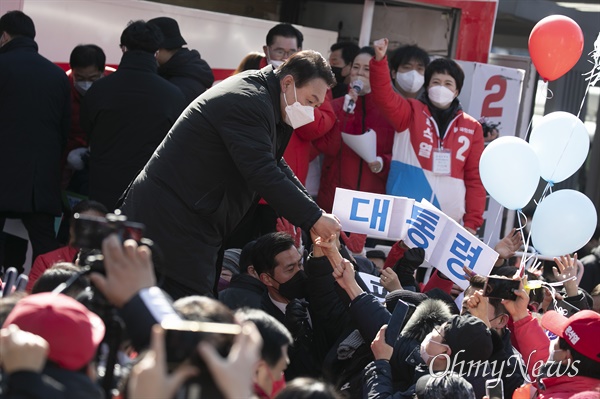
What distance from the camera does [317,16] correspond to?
9781 mm

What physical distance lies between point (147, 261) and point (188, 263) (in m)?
2.14

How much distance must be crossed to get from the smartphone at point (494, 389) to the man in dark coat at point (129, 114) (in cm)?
273

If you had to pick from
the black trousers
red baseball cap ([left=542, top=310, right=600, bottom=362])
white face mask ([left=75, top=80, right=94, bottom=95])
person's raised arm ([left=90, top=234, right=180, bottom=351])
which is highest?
person's raised arm ([left=90, top=234, right=180, bottom=351])

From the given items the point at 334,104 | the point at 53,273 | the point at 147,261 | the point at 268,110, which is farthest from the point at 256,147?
the point at 334,104

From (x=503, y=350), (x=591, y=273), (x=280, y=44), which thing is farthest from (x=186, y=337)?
(x=591, y=273)

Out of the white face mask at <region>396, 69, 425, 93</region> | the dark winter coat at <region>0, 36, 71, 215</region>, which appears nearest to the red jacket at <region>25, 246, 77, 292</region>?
the dark winter coat at <region>0, 36, 71, 215</region>

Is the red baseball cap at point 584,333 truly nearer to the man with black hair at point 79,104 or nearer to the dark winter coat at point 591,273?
the man with black hair at point 79,104

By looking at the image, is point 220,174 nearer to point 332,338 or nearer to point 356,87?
point 332,338

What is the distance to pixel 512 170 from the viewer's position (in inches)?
229

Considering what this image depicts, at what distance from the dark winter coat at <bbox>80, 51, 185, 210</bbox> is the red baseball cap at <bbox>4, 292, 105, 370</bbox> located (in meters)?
3.60

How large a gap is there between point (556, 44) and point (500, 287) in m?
2.45

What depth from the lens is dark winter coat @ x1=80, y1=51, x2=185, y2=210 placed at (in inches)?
246

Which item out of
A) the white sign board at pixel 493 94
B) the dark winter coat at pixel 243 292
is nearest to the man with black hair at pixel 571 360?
the dark winter coat at pixel 243 292

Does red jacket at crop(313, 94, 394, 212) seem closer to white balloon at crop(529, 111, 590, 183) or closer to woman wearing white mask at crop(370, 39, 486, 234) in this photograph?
woman wearing white mask at crop(370, 39, 486, 234)
